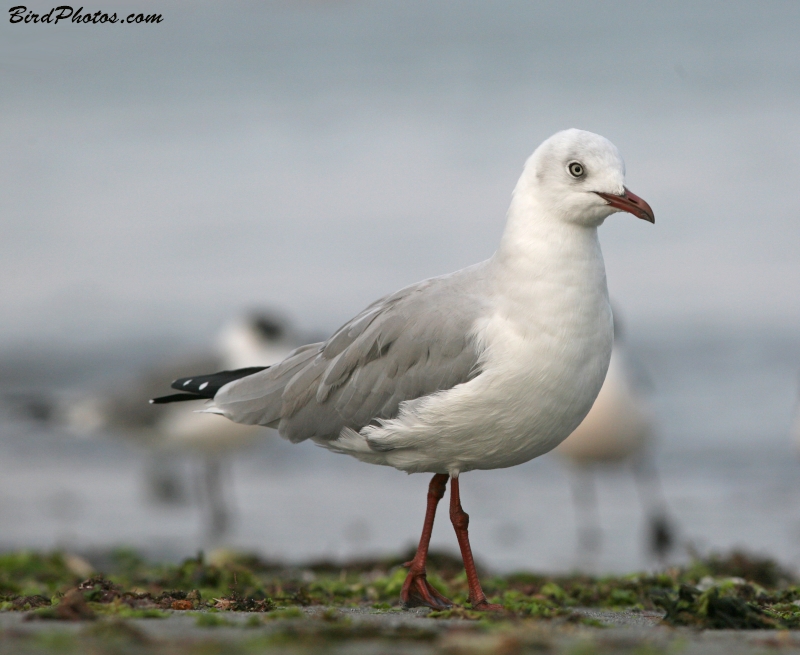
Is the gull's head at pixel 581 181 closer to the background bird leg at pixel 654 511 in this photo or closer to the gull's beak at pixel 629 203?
the gull's beak at pixel 629 203

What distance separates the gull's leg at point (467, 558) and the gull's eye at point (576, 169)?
1.44 m

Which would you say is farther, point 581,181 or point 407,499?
point 407,499

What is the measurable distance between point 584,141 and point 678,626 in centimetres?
206

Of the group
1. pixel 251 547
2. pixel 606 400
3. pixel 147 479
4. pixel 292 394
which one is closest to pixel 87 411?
pixel 147 479

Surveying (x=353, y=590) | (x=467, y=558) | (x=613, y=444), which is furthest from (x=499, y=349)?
(x=613, y=444)

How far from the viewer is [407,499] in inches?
405

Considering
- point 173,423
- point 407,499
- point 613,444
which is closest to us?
point 613,444

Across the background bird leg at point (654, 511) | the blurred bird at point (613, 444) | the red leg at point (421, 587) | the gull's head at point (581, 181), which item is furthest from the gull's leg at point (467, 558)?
the blurred bird at point (613, 444)

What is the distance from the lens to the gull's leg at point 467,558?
4.60 metres

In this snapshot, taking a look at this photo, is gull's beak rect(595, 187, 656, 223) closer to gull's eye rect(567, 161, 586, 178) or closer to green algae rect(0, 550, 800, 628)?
gull's eye rect(567, 161, 586, 178)

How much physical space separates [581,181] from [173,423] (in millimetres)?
7150

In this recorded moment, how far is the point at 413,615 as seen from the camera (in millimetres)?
4137

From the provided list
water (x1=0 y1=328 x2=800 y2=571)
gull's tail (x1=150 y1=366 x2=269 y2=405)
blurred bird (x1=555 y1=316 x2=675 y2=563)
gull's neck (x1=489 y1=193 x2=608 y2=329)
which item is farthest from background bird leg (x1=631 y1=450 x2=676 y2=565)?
gull's neck (x1=489 y1=193 x2=608 y2=329)

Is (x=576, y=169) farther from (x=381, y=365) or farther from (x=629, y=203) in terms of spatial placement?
(x=381, y=365)
